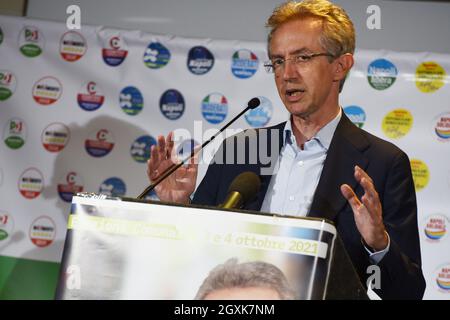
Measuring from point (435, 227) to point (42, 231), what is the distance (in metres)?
2.28

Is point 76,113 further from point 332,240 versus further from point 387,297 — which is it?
point 332,240

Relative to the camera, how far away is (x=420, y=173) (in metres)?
3.69

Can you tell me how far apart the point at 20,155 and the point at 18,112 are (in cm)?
27

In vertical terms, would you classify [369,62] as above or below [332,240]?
above

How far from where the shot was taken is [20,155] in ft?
12.9

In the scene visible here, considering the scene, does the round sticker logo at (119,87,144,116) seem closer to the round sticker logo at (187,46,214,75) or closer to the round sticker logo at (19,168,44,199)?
the round sticker logo at (187,46,214,75)

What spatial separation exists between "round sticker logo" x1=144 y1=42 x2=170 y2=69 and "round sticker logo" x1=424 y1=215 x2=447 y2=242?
1790 millimetres

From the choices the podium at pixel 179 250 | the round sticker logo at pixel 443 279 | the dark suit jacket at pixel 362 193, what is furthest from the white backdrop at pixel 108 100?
the podium at pixel 179 250

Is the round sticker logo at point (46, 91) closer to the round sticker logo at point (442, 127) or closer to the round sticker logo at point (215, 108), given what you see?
the round sticker logo at point (215, 108)

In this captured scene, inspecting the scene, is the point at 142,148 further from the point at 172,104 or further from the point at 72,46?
the point at 72,46

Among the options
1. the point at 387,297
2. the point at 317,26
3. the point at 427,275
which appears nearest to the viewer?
the point at 387,297

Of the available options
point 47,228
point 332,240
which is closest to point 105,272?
point 332,240

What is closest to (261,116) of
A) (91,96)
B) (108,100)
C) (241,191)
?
(108,100)

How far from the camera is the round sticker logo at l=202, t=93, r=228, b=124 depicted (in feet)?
12.6
